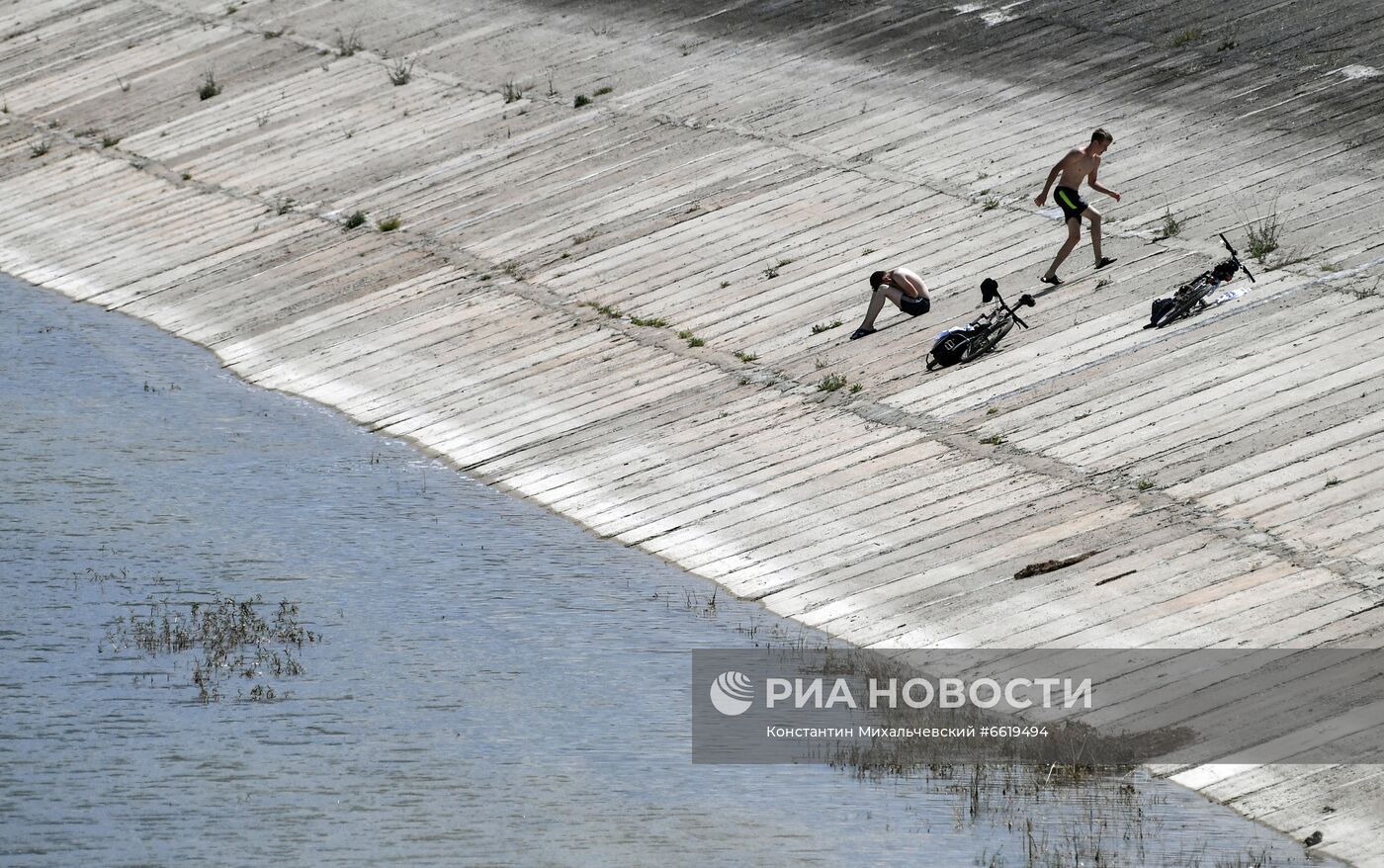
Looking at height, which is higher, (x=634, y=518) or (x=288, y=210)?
(x=288, y=210)

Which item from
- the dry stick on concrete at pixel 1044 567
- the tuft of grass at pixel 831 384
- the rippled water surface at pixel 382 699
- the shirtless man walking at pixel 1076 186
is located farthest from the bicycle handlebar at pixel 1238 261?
the rippled water surface at pixel 382 699

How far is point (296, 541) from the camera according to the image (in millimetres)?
20828

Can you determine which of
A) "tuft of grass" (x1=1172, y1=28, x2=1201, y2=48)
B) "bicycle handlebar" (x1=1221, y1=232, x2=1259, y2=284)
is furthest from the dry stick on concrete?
"tuft of grass" (x1=1172, y1=28, x2=1201, y2=48)

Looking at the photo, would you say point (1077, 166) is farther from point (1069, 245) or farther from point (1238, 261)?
point (1238, 261)

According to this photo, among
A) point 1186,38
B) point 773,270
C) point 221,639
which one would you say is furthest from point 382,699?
point 1186,38

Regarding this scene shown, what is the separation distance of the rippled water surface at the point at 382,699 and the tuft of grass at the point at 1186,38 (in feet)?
43.5

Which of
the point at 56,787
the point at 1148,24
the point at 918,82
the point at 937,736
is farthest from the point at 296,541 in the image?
the point at 1148,24

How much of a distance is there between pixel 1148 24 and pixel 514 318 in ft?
35.7

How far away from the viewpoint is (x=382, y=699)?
16.8 meters

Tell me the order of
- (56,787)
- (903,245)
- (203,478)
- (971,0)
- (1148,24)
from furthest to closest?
(971,0)
(1148,24)
(903,245)
(203,478)
(56,787)

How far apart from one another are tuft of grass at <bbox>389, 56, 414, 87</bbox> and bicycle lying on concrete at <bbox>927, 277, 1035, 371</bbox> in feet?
50.2

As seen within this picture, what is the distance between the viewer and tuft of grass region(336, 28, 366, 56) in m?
36.6

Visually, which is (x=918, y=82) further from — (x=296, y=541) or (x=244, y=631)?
(x=244, y=631)

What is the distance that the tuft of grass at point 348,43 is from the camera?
120 ft
